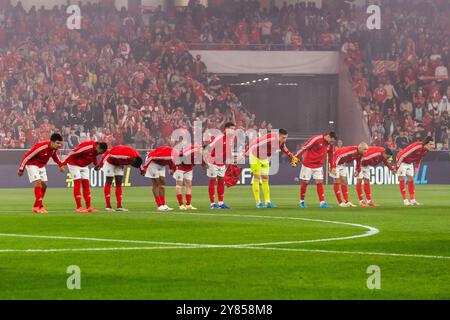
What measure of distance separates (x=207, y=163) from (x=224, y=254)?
13.3 m

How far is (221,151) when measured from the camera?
27.3 m

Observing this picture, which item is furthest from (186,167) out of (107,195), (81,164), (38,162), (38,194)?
(38,194)

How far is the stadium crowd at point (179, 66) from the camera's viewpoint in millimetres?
43000

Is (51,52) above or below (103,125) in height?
above

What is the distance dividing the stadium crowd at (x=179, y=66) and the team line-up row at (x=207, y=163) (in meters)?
14.4

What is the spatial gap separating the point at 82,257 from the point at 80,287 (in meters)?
3.03

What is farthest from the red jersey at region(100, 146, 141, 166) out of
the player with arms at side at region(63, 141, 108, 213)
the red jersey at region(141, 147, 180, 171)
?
the player with arms at side at region(63, 141, 108, 213)

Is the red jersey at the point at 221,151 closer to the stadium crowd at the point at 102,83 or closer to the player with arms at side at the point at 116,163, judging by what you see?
the player with arms at side at the point at 116,163

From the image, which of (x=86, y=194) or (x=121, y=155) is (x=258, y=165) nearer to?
(x=121, y=155)

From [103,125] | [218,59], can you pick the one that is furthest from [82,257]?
[218,59]

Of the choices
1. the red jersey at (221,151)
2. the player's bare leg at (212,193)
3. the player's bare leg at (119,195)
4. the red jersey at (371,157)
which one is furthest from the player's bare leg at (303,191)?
the player's bare leg at (119,195)

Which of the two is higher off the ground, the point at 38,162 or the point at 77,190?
the point at 38,162

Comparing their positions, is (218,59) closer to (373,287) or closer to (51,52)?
(51,52)
